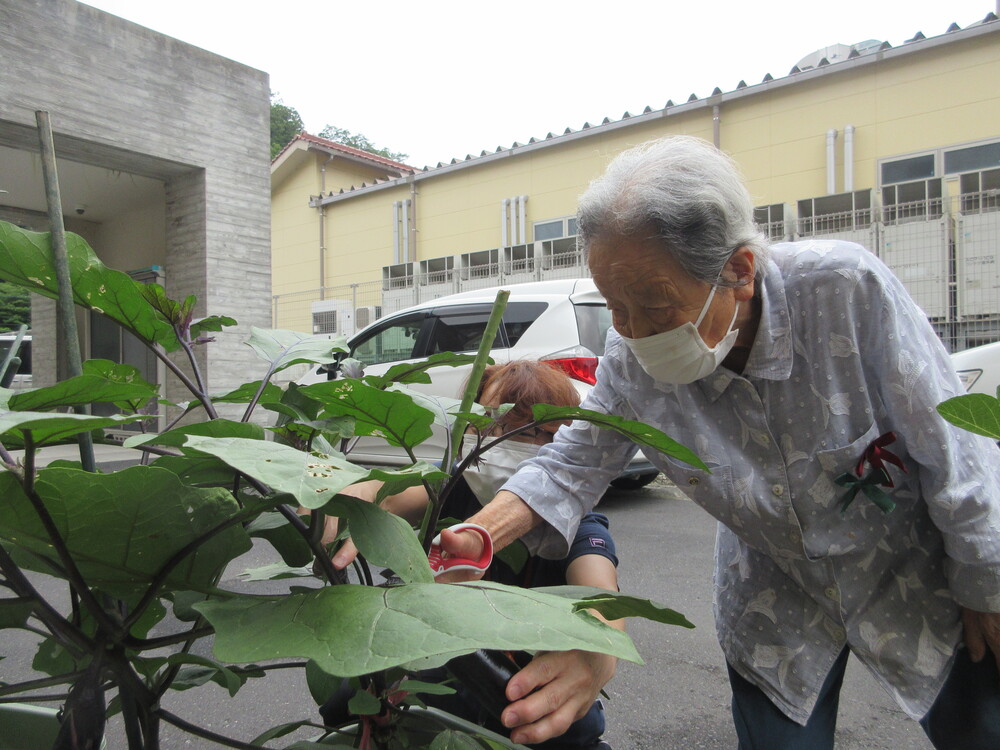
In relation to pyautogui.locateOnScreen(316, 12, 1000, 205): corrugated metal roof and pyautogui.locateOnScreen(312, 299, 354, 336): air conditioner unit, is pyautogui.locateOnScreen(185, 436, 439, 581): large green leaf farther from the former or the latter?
pyautogui.locateOnScreen(312, 299, 354, 336): air conditioner unit

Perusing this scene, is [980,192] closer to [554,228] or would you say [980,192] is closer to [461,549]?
[554,228]

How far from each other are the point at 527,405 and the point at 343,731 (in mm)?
1104

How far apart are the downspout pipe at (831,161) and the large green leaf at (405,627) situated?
10902 mm

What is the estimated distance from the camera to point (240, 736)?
91.6 inches

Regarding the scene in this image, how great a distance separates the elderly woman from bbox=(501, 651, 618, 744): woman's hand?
441mm

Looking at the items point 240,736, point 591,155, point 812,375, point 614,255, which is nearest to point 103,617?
point 614,255

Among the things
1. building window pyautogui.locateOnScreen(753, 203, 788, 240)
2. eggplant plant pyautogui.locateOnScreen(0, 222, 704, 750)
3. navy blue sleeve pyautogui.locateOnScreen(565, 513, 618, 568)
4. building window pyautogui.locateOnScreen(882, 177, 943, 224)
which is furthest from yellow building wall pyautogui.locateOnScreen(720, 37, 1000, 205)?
eggplant plant pyautogui.locateOnScreen(0, 222, 704, 750)

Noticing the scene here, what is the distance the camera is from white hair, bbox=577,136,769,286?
A: 1.13m

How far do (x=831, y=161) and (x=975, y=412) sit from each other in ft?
35.2

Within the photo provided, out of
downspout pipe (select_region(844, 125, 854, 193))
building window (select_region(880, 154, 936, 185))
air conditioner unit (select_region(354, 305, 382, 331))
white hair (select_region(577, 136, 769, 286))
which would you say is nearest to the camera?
white hair (select_region(577, 136, 769, 286))

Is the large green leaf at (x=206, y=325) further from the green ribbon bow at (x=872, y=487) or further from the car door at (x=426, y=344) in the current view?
the car door at (x=426, y=344)

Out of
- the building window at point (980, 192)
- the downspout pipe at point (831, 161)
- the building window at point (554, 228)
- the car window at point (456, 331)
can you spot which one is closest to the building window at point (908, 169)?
the downspout pipe at point (831, 161)

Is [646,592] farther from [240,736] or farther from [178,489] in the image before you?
[178,489]

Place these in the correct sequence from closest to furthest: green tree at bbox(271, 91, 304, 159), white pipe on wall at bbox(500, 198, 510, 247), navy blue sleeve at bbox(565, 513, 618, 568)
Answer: navy blue sleeve at bbox(565, 513, 618, 568) → white pipe on wall at bbox(500, 198, 510, 247) → green tree at bbox(271, 91, 304, 159)
